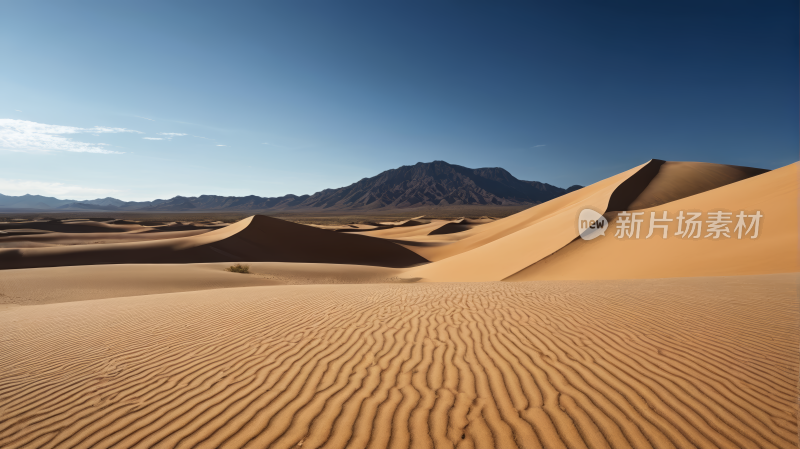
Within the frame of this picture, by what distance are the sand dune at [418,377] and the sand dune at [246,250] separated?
16.2 m

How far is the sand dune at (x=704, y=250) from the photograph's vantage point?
10.8 m

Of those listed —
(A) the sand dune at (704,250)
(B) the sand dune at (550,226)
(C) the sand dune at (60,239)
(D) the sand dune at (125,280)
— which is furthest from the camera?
(C) the sand dune at (60,239)

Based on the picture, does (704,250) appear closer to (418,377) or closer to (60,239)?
(418,377)

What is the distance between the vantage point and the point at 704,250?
1212 centimetres

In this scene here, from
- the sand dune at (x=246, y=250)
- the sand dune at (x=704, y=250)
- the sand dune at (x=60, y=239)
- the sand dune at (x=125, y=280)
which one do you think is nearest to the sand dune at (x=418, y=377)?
the sand dune at (x=704, y=250)

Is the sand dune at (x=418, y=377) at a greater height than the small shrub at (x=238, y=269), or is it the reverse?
the sand dune at (x=418, y=377)

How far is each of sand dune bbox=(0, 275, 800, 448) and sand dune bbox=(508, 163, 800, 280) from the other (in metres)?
5.23

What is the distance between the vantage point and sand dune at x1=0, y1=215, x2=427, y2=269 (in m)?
19.2

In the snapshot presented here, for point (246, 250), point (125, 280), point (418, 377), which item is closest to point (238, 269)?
point (125, 280)

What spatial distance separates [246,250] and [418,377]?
2444 cm

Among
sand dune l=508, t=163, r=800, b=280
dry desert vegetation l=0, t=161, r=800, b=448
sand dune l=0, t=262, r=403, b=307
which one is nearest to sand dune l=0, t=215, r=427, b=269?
sand dune l=0, t=262, r=403, b=307

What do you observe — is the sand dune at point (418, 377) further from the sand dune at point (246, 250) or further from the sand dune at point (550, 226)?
the sand dune at point (246, 250)

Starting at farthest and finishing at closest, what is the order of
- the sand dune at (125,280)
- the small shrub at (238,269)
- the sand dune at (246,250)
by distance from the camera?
the sand dune at (246,250) < the small shrub at (238,269) < the sand dune at (125,280)

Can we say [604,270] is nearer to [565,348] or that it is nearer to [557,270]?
[557,270]
